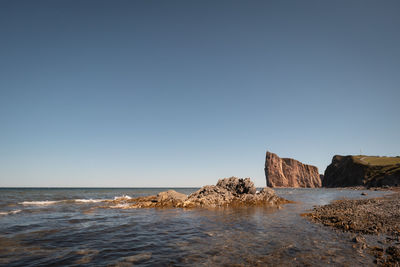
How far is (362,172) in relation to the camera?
123m

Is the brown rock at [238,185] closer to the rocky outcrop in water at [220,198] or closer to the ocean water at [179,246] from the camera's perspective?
the rocky outcrop in water at [220,198]

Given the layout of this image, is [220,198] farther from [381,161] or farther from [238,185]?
[381,161]

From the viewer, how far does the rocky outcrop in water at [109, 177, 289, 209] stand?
30.4 m

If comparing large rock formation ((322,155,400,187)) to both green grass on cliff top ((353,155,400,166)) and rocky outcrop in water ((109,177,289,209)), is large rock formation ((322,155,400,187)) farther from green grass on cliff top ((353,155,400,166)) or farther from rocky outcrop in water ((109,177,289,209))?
rocky outcrop in water ((109,177,289,209))

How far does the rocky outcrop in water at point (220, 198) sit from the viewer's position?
3044 centimetres

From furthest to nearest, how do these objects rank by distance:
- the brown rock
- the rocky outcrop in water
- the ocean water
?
the brown rock → the rocky outcrop in water → the ocean water

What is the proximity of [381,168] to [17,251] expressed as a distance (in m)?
155

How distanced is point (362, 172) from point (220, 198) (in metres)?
134

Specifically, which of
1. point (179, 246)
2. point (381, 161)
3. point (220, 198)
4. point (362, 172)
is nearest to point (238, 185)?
point (220, 198)

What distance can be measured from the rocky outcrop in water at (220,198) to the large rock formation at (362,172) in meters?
98.7

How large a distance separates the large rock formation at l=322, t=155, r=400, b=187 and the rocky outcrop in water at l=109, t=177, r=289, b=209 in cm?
9874

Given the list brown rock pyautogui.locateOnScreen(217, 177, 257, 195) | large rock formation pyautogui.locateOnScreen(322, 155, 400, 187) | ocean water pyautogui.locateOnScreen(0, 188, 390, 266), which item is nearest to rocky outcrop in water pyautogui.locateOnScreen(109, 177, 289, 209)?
brown rock pyautogui.locateOnScreen(217, 177, 257, 195)

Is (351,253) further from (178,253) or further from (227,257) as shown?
(178,253)

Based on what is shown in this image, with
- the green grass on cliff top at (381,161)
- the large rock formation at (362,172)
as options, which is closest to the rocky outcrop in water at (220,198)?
the large rock formation at (362,172)
